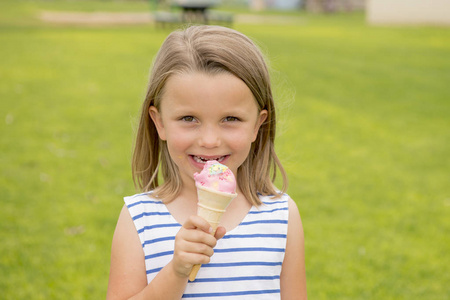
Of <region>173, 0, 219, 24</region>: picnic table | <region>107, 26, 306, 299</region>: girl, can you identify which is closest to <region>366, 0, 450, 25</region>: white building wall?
<region>173, 0, 219, 24</region>: picnic table

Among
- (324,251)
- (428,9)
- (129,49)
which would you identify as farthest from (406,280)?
(428,9)

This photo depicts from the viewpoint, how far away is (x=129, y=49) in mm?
15242

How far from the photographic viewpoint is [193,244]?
161 cm

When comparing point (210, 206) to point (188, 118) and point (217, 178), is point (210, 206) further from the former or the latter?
point (188, 118)

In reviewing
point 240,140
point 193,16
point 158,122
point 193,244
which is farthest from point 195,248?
point 193,16

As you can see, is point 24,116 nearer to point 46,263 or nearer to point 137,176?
point 46,263

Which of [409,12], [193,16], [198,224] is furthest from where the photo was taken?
[409,12]

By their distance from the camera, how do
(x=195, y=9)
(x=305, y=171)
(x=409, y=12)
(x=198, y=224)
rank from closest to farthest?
(x=198, y=224) → (x=305, y=171) → (x=195, y=9) → (x=409, y=12)

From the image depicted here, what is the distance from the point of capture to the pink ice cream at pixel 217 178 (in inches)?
65.3

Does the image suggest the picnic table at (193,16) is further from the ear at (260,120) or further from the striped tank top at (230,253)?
the striped tank top at (230,253)

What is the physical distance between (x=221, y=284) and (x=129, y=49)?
46.0 ft

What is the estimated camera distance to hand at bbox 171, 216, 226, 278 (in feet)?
5.27

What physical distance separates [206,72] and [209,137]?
0.21 meters

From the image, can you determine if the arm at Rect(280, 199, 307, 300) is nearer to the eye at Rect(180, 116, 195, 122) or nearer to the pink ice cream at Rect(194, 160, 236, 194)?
the pink ice cream at Rect(194, 160, 236, 194)
